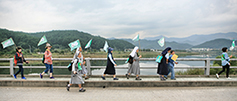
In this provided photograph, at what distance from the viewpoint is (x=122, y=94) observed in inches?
194

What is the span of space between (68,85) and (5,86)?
2855 millimetres

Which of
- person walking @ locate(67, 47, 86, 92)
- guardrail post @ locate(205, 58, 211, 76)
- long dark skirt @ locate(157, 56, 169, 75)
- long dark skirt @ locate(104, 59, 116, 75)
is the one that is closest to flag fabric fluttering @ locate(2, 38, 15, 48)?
person walking @ locate(67, 47, 86, 92)

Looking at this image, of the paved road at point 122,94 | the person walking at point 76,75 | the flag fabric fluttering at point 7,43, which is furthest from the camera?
the flag fabric fluttering at point 7,43

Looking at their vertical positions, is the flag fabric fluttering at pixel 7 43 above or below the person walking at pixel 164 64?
above

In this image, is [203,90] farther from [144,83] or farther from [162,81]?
[144,83]

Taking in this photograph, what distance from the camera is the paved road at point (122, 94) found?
179 inches

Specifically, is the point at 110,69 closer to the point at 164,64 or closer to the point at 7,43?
the point at 164,64

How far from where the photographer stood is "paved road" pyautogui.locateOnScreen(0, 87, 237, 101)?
15.0 feet

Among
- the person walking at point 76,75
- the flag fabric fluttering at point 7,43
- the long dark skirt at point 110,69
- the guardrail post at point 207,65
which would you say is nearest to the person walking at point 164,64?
the long dark skirt at point 110,69

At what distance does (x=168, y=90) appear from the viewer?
209 inches

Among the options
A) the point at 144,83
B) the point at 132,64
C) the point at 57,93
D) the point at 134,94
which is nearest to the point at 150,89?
the point at 144,83

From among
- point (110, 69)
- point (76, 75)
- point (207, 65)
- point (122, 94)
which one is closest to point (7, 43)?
point (76, 75)

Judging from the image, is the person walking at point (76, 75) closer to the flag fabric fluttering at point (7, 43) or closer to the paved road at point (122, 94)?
the paved road at point (122, 94)

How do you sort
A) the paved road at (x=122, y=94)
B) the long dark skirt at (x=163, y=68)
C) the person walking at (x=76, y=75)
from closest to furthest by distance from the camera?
the paved road at (x=122, y=94) → the person walking at (x=76, y=75) → the long dark skirt at (x=163, y=68)
